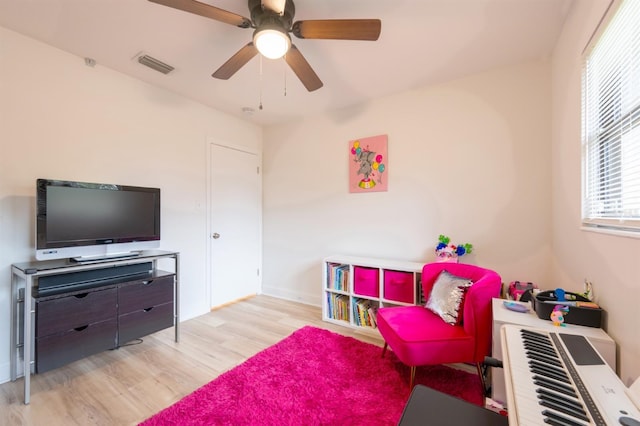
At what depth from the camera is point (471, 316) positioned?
176 cm

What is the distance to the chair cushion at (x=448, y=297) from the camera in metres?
1.90

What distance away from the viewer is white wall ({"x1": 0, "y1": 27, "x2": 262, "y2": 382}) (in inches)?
75.8

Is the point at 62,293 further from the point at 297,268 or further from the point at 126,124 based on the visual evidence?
the point at 297,268

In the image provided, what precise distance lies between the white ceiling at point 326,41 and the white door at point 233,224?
3.26ft

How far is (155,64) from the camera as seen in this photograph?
2324mm

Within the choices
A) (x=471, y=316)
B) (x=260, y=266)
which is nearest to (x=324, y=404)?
(x=471, y=316)

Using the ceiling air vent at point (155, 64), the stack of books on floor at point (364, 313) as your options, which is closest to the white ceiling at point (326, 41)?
the ceiling air vent at point (155, 64)

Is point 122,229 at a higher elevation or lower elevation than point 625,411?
higher

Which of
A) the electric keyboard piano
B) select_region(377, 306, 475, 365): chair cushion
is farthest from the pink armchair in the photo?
the electric keyboard piano

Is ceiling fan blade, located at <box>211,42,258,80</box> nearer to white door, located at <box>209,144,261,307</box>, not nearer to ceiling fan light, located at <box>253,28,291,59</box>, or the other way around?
ceiling fan light, located at <box>253,28,291,59</box>

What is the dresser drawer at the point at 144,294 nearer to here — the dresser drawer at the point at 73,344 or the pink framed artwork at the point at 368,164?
the dresser drawer at the point at 73,344

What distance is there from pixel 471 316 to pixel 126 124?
337 cm

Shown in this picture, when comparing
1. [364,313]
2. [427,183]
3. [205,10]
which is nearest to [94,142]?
[205,10]

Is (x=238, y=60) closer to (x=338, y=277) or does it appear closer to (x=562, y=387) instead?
(x=338, y=277)
